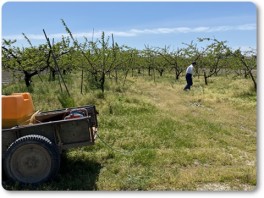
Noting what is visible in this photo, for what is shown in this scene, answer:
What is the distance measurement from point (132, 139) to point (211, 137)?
1933mm

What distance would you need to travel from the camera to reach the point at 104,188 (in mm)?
5180

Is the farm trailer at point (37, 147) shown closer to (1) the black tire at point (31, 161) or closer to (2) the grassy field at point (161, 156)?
(1) the black tire at point (31, 161)

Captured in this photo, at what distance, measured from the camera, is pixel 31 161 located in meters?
5.10

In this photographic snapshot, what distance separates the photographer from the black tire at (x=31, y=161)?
509 cm

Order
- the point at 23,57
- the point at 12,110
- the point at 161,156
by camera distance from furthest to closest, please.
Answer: the point at 23,57 < the point at 161,156 < the point at 12,110

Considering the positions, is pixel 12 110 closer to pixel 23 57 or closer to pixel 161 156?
pixel 161 156

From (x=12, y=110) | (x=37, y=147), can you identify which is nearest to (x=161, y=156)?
(x=37, y=147)

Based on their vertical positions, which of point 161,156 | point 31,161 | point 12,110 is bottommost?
point 161,156

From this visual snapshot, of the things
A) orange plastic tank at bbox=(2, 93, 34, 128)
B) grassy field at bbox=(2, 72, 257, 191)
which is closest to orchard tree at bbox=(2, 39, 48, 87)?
grassy field at bbox=(2, 72, 257, 191)

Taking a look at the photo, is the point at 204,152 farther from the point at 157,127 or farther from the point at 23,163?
the point at 23,163

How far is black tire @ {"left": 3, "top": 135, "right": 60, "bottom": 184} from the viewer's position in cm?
509

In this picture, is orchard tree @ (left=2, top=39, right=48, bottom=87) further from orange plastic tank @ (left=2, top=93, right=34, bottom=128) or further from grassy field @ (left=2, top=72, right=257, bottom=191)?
orange plastic tank @ (left=2, top=93, right=34, bottom=128)

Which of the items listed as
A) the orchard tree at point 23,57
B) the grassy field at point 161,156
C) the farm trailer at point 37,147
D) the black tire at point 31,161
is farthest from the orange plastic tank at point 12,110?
the orchard tree at point 23,57

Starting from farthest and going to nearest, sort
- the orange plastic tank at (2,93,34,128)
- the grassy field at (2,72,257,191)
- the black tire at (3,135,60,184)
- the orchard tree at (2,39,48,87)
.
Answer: the orchard tree at (2,39,48,87) → the orange plastic tank at (2,93,34,128) → the grassy field at (2,72,257,191) → the black tire at (3,135,60,184)
